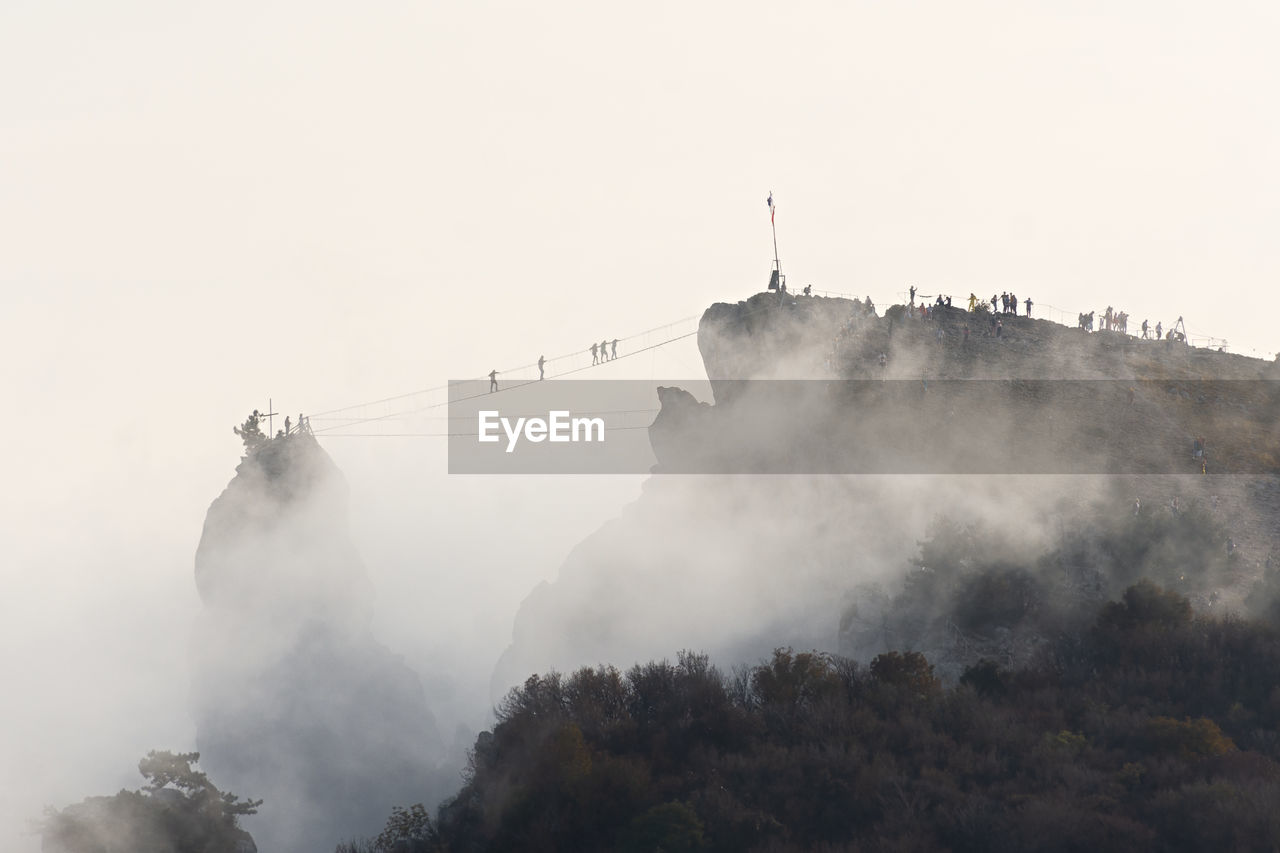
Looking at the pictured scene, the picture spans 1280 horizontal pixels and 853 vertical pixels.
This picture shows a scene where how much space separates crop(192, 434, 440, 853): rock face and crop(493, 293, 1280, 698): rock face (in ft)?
105

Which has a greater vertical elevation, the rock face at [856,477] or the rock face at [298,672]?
the rock face at [856,477]

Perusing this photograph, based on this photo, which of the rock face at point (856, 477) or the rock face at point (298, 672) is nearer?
the rock face at point (856, 477)

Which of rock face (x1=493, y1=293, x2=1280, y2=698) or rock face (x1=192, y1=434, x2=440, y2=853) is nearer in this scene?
rock face (x1=493, y1=293, x2=1280, y2=698)

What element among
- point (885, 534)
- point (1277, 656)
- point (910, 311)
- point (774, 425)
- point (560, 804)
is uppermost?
point (910, 311)

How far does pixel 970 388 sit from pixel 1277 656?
101 ft

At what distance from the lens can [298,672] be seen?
150 m

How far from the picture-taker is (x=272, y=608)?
157 meters

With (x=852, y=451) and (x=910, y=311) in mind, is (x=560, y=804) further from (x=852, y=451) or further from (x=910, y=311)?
(x=910, y=311)

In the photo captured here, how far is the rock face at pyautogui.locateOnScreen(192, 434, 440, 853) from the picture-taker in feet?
444

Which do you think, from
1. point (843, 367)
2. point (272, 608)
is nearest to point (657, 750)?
point (843, 367)

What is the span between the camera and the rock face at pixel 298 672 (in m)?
135

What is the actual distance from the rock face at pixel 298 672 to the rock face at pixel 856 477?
32.0m

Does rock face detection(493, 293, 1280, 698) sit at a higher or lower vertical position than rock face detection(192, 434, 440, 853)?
higher

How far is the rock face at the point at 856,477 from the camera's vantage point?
9169 cm
